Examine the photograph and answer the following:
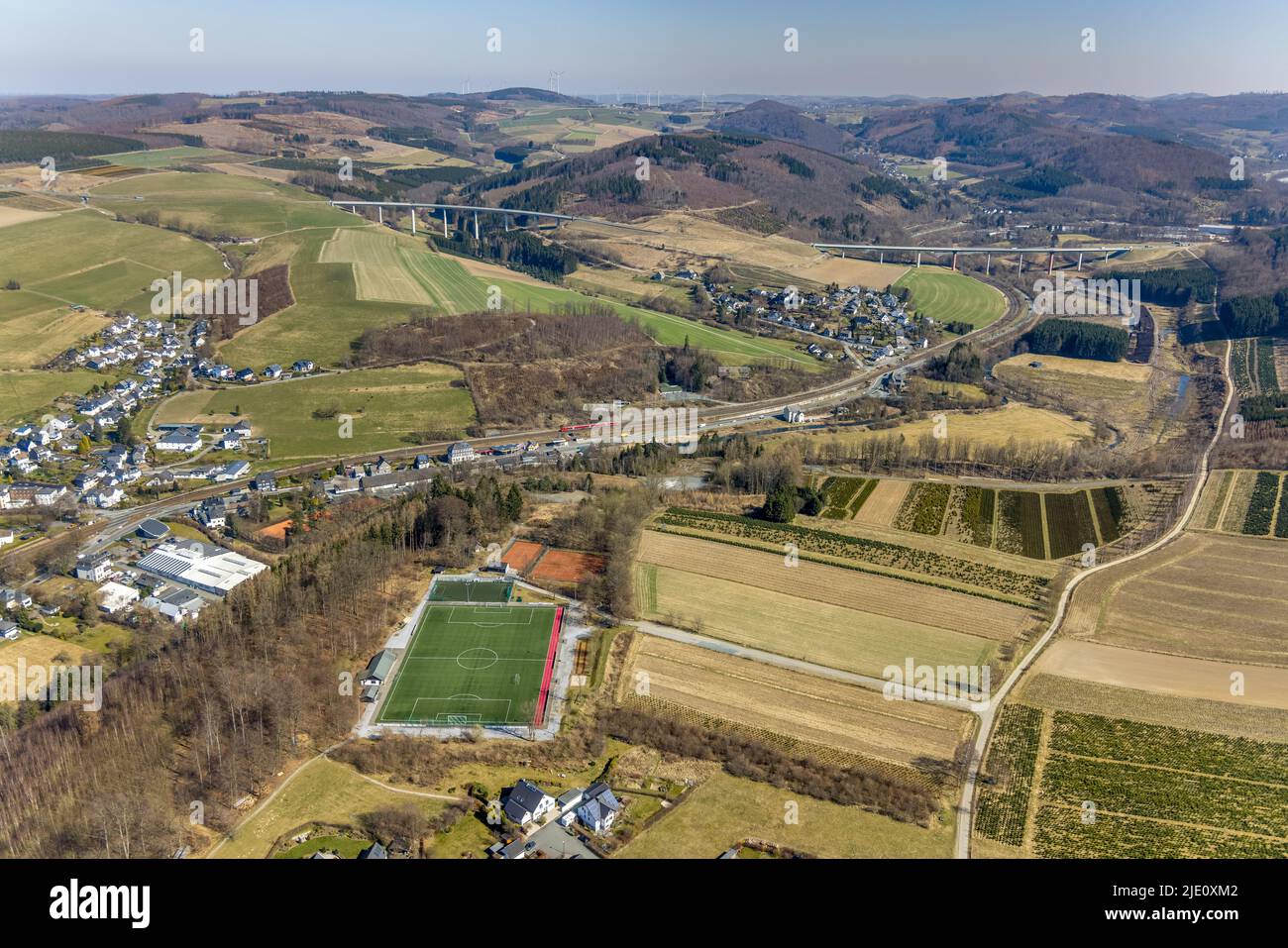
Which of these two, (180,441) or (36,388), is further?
(36,388)

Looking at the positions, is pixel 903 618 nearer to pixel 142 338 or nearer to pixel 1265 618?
pixel 1265 618

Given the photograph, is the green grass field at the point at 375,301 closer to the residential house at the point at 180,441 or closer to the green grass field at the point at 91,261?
the green grass field at the point at 91,261

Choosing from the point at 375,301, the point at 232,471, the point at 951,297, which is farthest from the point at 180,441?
the point at 951,297

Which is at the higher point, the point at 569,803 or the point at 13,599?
A: the point at 13,599

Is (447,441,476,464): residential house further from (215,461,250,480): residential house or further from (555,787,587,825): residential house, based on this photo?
(555,787,587,825): residential house

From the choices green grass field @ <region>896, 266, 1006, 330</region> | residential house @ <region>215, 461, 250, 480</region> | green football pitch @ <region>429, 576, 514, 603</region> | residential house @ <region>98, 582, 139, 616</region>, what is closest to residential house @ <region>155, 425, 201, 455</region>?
residential house @ <region>215, 461, 250, 480</region>

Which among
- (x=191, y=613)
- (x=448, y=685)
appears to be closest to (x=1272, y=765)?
(x=448, y=685)

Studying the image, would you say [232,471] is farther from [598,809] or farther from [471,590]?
[598,809]

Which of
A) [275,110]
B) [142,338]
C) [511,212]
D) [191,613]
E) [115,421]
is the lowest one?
[191,613]
